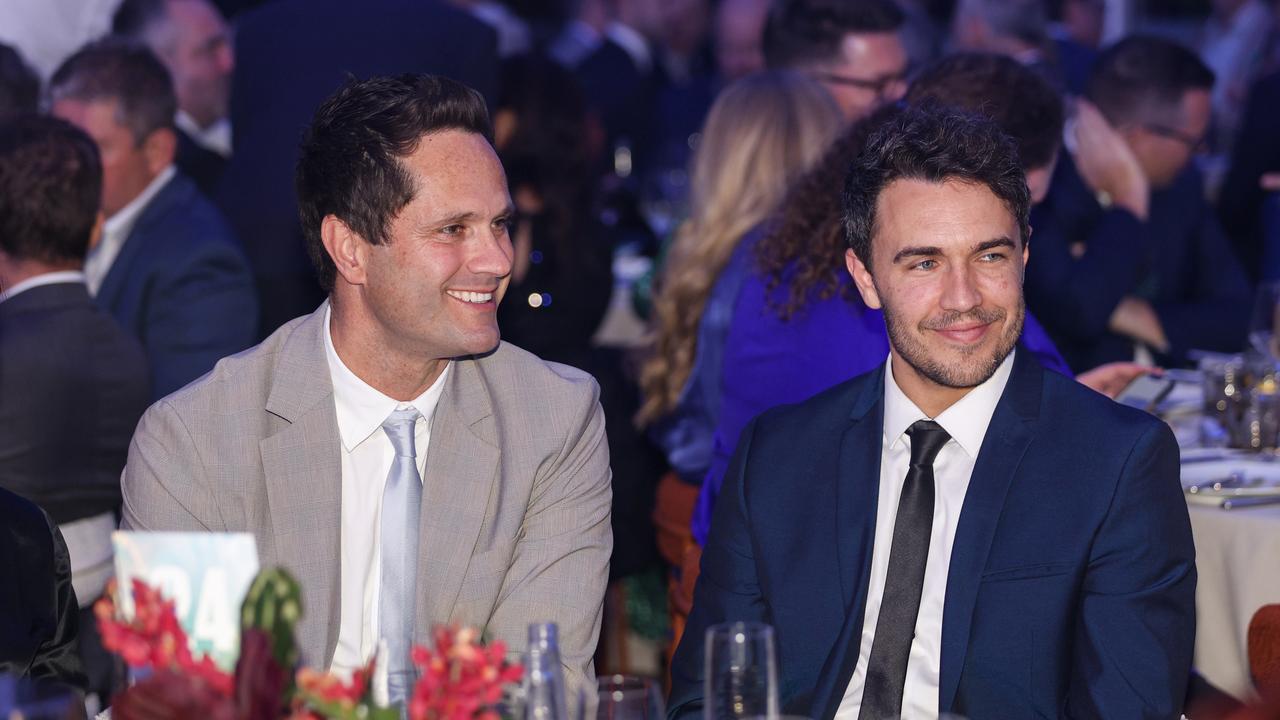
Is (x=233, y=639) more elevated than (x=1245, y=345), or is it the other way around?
(x=1245, y=345)

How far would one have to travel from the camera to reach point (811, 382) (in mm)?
3137

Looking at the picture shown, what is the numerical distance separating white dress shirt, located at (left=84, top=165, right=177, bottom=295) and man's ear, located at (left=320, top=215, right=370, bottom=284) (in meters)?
2.10

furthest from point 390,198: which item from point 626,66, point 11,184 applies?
point 626,66

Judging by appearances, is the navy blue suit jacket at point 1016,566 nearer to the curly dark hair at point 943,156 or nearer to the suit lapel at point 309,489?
the curly dark hair at point 943,156

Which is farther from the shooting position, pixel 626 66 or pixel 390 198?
pixel 626 66

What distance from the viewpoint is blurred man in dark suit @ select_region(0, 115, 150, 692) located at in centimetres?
328

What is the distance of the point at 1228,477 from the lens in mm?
3096

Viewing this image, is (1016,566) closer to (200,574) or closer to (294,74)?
(200,574)

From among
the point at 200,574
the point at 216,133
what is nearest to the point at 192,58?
the point at 216,133

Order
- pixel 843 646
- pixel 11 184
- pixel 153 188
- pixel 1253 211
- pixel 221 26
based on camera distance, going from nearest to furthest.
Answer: pixel 843 646 < pixel 11 184 < pixel 153 188 < pixel 221 26 < pixel 1253 211

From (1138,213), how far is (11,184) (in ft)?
10.3

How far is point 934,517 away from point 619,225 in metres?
4.40

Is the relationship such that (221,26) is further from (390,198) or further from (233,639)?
(233,639)

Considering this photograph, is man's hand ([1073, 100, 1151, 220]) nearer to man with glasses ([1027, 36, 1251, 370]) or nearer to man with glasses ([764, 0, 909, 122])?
man with glasses ([1027, 36, 1251, 370])
